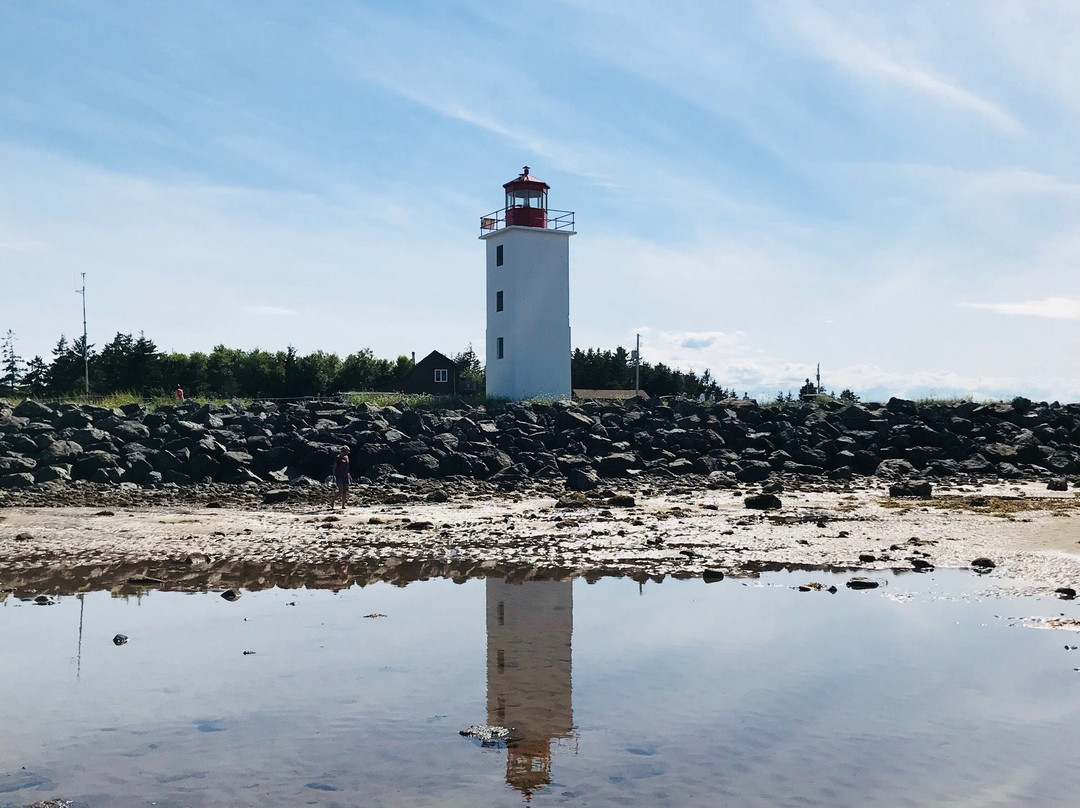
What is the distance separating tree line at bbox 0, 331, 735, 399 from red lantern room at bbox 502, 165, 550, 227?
1949cm

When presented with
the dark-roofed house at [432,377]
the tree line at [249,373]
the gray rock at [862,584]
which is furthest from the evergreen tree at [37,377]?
the gray rock at [862,584]

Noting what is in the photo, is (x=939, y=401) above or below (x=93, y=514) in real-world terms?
above

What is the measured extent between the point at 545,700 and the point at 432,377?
59.9m

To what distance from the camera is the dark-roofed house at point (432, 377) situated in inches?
2648

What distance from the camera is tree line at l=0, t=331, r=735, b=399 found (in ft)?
198

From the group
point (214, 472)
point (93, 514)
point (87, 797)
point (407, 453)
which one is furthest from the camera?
point (407, 453)

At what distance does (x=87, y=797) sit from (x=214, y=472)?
63.8 feet

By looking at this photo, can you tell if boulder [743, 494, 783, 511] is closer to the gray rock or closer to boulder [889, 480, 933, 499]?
boulder [889, 480, 933, 499]

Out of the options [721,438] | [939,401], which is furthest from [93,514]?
[939,401]

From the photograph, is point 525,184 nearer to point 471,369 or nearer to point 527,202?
point 527,202

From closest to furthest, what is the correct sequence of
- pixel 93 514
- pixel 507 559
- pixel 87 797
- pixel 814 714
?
pixel 87 797 < pixel 814 714 < pixel 507 559 < pixel 93 514

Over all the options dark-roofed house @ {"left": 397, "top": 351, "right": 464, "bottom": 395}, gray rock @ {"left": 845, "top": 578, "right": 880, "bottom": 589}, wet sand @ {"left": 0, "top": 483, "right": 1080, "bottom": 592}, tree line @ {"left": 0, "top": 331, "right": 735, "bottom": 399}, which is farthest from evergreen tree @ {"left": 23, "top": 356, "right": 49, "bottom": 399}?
gray rock @ {"left": 845, "top": 578, "right": 880, "bottom": 589}

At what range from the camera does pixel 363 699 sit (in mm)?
8820

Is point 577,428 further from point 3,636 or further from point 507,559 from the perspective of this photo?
point 3,636
